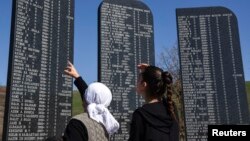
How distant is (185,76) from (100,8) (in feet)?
9.49

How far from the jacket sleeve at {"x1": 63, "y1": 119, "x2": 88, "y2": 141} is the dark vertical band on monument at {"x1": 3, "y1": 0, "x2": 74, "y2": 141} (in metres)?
3.50

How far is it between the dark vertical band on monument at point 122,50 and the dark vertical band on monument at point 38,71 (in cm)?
106

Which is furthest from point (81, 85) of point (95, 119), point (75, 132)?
point (75, 132)

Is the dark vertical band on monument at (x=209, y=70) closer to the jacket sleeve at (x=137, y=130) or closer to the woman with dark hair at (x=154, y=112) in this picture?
the woman with dark hair at (x=154, y=112)

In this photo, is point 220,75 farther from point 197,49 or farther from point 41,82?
point 41,82

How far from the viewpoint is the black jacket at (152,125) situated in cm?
259

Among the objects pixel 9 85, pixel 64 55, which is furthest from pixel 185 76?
pixel 9 85

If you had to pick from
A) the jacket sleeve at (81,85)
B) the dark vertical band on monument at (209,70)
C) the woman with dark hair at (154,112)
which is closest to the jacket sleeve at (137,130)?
the woman with dark hair at (154,112)

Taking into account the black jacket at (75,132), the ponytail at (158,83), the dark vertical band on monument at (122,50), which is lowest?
the black jacket at (75,132)

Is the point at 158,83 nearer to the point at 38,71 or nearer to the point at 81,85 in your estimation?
the point at 81,85

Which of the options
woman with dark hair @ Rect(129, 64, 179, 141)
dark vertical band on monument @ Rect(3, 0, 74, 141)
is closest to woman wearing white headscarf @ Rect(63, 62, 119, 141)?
woman with dark hair @ Rect(129, 64, 179, 141)

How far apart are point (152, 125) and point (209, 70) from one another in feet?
22.6

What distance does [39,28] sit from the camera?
6.68m

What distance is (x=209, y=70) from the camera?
361 inches
